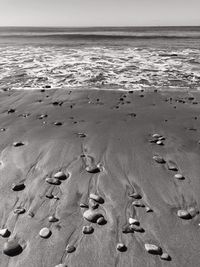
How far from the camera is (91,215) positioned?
11.9ft

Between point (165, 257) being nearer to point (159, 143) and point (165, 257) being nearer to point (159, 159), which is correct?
point (159, 159)

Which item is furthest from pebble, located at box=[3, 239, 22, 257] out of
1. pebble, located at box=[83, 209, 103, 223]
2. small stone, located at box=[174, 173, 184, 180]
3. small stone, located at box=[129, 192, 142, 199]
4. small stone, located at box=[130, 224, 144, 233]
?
small stone, located at box=[174, 173, 184, 180]

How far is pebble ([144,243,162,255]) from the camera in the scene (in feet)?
10.1

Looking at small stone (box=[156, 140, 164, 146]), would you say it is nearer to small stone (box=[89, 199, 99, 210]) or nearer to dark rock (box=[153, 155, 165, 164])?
dark rock (box=[153, 155, 165, 164])

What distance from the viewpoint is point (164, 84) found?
11.2 metres

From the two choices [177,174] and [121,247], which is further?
[177,174]

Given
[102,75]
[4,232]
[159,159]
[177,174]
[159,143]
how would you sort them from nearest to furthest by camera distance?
[4,232] → [177,174] → [159,159] → [159,143] → [102,75]

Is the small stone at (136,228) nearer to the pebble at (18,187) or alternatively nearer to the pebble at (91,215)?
the pebble at (91,215)

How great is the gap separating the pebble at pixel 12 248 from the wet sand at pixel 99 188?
0.04 feet

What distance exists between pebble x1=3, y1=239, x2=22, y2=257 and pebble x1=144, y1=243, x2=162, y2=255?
1.46 meters

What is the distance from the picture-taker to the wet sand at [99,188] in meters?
3.12

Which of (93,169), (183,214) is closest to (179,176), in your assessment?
(183,214)

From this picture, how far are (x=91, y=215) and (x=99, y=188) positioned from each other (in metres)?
0.74

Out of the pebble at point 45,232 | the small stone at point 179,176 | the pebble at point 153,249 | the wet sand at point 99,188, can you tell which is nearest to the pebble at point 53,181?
the wet sand at point 99,188
